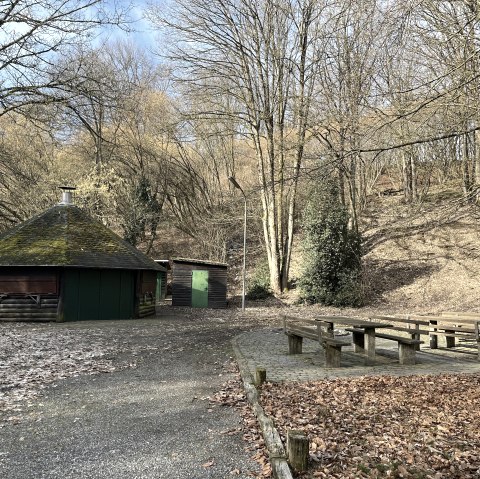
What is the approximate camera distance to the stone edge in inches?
164

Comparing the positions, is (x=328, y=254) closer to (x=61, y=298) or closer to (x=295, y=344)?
(x=61, y=298)

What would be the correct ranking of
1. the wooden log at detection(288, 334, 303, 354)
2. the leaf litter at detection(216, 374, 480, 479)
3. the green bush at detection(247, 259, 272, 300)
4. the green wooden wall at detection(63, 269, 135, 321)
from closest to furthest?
the leaf litter at detection(216, 374, 480, 479), the wooden log at detection(288, 334, 303, 354), the green wooden wall at detection(63, 269, 135, 321), the green bush at detection(247, 259, 272, 300)

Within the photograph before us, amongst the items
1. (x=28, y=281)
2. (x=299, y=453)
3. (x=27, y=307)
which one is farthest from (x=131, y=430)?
(x=28, y=281)

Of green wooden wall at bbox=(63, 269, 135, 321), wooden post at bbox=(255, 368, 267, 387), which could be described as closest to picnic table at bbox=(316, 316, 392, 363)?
wooden post at bbox=(255, 368, 267, 387)

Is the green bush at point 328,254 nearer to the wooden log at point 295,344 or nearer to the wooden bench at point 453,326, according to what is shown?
the wooden bench at point 453,326

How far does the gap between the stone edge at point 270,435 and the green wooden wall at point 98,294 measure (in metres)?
13.3

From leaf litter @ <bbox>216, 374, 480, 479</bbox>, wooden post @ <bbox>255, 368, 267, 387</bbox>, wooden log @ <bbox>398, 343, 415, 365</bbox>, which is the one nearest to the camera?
leaf litter @ <bbox>216, 374, 480, 479</bbox>

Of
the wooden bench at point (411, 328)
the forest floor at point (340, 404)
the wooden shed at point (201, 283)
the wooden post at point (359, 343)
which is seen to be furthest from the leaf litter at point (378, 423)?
the wooden shed at point (201, 283)

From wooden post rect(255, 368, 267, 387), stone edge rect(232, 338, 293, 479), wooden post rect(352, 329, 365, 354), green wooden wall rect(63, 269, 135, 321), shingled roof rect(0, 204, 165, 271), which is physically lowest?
stone edge rect(232, 338, 293, 479)

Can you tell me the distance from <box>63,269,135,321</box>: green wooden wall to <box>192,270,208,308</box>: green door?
6.65m

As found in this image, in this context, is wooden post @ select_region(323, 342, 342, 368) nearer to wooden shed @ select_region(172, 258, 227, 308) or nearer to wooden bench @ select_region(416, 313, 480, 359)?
wooden bench @ select_region(416, 313, 480, 359)

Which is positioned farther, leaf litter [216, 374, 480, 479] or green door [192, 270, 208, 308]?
green door [192, 270, 208, 308]

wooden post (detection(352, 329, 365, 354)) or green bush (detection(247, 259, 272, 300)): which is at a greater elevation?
green bush (detection(247, 259, 272, 300))

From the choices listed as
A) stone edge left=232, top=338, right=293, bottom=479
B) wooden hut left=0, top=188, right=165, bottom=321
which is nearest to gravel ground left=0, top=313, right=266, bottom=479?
stone edge left=232, top=338, right=293, bottom=479
